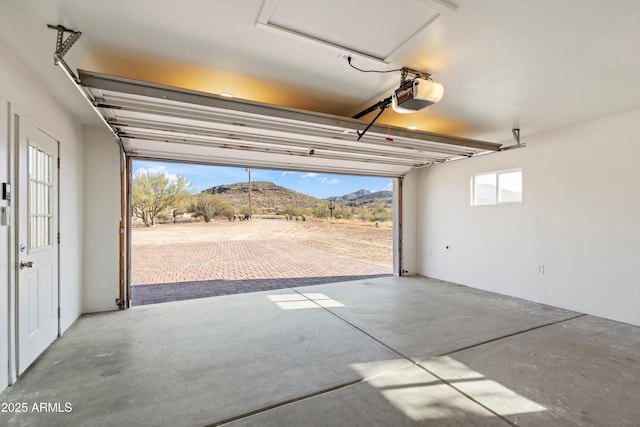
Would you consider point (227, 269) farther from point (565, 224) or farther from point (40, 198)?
point (565, 224)

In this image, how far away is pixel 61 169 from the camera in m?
3.19

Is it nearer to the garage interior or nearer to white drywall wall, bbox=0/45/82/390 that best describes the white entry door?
the garage interior

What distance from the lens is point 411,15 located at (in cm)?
188

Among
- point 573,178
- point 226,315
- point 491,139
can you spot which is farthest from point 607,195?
point 226,315

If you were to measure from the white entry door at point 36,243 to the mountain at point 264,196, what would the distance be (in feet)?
37.0

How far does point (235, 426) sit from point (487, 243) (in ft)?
16.7

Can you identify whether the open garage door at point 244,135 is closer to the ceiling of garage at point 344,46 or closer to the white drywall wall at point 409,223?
the ceiling of garage at point 344,46

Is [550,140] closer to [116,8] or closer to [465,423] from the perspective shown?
[465,423]

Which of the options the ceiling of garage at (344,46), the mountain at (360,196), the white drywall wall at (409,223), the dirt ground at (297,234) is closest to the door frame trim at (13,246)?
the ceiling of garage at (344,46)

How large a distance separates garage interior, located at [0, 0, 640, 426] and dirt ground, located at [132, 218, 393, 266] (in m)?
5.00

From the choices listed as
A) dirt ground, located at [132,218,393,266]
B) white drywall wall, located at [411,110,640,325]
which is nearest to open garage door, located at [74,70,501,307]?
white drywall wall, located at [411,110,640,325]

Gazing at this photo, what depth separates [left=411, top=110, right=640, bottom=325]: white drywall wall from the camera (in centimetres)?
362

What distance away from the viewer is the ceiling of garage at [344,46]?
1810mm

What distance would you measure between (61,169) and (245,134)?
6.83 ft
